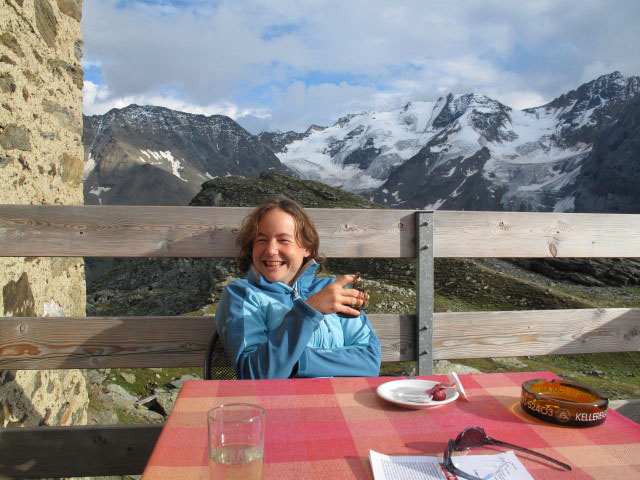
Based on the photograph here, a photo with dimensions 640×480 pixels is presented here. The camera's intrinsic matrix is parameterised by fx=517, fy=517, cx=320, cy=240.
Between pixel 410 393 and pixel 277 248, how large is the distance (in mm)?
1158

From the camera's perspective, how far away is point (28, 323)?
117 inches

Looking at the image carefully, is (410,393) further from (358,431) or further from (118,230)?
(118,230)

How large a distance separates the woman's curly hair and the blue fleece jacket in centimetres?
17

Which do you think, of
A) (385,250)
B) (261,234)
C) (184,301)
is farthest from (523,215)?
(184,301)

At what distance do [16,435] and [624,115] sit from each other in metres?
129

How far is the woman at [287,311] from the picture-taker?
2.20 m

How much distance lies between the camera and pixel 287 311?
247 centimetres

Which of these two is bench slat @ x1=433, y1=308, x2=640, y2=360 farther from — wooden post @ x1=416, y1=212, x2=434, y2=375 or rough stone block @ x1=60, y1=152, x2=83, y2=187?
rough stone block @ x1=60, y1=152, x2=83, y2=187

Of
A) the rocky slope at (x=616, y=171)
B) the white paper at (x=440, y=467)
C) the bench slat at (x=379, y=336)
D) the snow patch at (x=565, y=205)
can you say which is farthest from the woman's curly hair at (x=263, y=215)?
the snow patch at (x=565, y=205)

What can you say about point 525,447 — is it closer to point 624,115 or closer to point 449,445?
point 449,445

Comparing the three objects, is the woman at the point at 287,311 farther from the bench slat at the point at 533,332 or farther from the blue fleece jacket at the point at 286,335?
the bench slat at the point at 533,332

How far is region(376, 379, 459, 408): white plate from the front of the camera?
1679mm

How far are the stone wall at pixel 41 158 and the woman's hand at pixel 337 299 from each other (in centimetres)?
211

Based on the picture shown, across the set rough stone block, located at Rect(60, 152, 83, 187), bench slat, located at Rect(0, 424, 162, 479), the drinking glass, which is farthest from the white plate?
rough stone block, located at Rect(60, 152, 83, 187)
